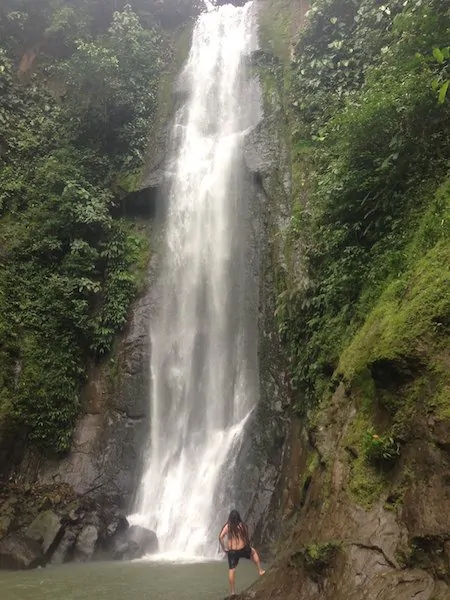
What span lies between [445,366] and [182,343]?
915 cm

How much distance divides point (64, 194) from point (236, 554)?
433 inches

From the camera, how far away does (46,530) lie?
30.7 ft

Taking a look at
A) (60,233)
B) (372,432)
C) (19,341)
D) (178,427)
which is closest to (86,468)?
(178,427)

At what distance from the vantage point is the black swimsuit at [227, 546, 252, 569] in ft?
22.3

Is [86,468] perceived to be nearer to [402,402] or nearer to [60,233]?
[60,233]

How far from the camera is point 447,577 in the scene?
4324 mm

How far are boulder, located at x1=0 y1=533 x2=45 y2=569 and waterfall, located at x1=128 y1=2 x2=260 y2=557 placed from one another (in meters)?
2.21

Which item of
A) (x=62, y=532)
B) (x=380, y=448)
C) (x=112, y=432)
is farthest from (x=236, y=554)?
(x=112, y=432)

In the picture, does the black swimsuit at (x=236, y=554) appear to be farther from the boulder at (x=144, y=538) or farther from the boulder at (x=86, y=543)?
the boulder at (x=86, y=543)

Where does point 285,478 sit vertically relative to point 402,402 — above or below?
below

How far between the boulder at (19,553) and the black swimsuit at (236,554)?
12.6ft

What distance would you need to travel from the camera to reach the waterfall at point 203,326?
10594 mm

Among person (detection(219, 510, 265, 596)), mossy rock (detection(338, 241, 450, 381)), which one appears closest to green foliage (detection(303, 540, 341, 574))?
person (detection(219, 510, 265, 596))

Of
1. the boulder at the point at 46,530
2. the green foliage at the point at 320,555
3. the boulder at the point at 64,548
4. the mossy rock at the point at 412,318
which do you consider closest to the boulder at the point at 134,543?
the boulder at the point at 64,548
